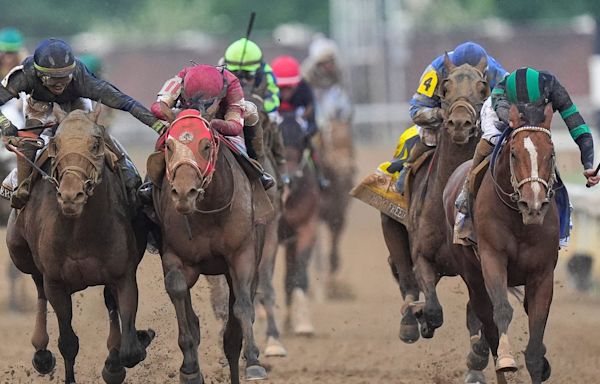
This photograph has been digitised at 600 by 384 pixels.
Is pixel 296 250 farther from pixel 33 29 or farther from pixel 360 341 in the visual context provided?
pixel 33 29

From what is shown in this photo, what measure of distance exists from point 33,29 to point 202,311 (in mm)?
25918

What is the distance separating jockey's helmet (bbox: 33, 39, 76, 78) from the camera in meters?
10.0

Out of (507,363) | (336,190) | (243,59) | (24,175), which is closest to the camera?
(507,363)

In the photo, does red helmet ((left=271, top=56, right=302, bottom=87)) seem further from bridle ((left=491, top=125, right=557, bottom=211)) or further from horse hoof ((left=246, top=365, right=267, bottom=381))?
bridle ((left=491, top=125, right=557, bottom=211))

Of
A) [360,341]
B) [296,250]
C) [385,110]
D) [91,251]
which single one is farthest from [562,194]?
Result: [385,110]

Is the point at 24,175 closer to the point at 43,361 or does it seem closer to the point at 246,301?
the point at 43,361

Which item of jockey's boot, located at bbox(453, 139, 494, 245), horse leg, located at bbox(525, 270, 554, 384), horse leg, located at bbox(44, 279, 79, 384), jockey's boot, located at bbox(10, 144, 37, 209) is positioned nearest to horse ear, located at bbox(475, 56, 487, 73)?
jockey's boot, located at bbox(453, 139, 494, 245)

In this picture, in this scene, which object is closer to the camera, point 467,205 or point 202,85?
point 202,85

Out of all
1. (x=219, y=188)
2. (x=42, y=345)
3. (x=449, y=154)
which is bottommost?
(x=42, y=345)

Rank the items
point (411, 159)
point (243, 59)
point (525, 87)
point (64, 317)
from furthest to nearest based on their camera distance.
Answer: point (243, 59) → point (411, 159) → point (64, 317) → point (525, 87)

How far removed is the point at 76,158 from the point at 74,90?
0.99 meters

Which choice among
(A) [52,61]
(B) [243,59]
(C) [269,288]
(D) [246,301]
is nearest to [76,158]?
(A) [52,61]

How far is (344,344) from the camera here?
14.0 meters

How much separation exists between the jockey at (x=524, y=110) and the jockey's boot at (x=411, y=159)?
4.29 ft
